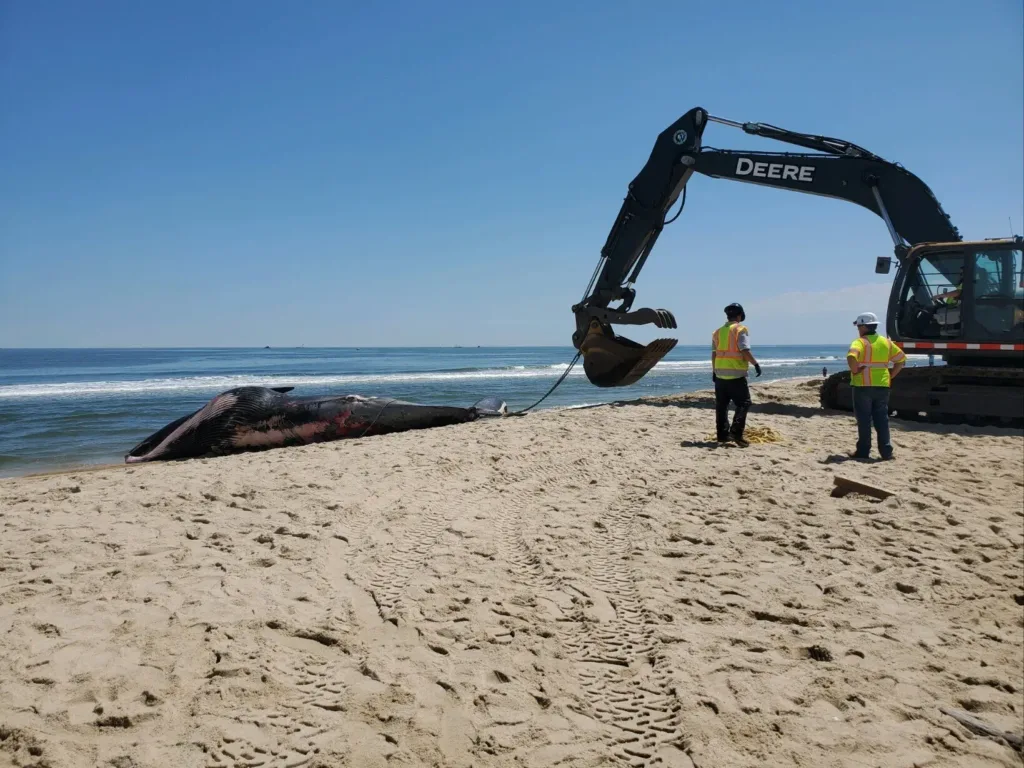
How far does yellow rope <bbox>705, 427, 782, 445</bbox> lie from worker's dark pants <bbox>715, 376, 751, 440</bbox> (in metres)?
0.25

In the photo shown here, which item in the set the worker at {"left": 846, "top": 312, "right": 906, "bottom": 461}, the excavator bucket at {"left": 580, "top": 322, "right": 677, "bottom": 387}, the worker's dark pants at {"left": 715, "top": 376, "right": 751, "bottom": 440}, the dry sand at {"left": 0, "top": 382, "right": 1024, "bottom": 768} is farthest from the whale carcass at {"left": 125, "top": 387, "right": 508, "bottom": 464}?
the worker at {"left": 846, "top": 312, "right": 906, "bottom": 461}

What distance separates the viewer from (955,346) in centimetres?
969

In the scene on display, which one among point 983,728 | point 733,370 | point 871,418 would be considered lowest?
point 983,728

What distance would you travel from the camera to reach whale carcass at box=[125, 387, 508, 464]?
9.02m

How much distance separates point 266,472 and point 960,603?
18.4 feet

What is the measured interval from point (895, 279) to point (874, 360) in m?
3.90

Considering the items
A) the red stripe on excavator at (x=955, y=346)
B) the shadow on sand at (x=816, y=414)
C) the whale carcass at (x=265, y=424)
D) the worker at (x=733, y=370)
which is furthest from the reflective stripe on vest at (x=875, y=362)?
the whale carcass at (x=265, y=424)

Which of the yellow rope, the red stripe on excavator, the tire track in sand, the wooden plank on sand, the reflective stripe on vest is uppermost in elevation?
the red stripe on excavator

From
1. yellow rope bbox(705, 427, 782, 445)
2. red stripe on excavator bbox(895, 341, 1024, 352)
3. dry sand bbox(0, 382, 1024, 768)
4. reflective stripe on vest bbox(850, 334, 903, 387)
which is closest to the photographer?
dry sand bbox(0, 382, 1024, 768)

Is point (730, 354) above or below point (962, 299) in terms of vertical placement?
below

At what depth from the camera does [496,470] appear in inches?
257

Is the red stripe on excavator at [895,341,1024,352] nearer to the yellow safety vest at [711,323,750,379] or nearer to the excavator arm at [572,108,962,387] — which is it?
the excavator arm at [572,108,962,387]

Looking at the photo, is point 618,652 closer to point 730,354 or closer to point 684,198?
point 730,354

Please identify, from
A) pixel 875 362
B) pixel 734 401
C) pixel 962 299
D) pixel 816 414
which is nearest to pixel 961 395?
pixel 962 299
